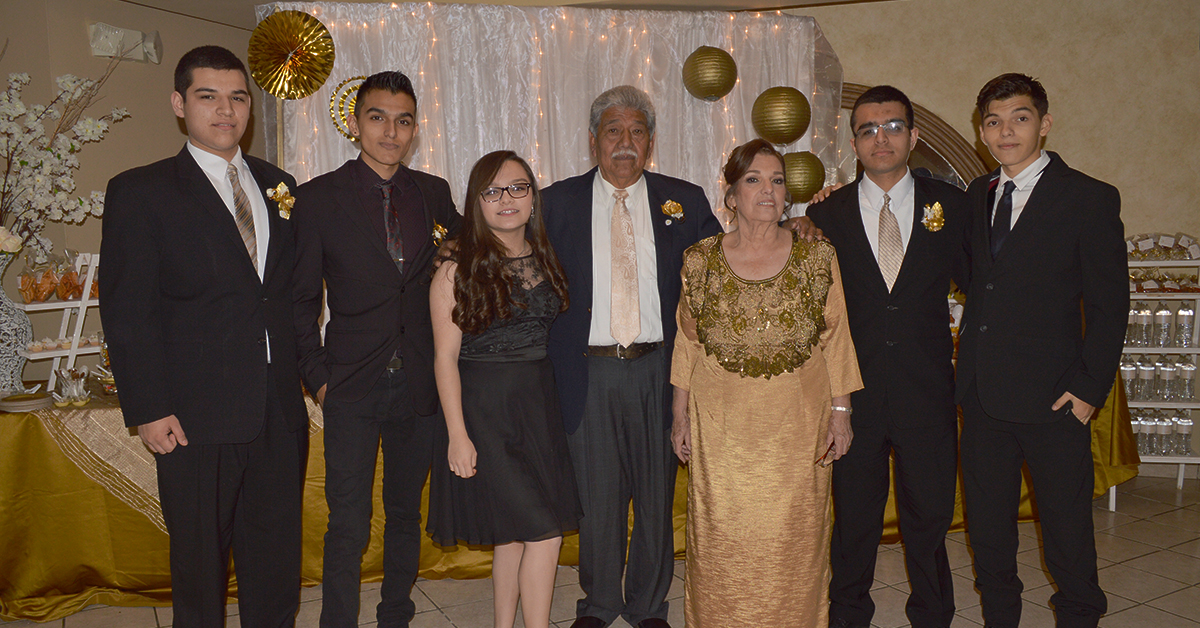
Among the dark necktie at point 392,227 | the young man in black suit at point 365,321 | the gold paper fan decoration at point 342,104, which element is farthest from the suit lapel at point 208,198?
the gold paper fan decoration at point 342,104

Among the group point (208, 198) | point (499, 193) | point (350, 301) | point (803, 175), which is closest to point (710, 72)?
point (803, 175)

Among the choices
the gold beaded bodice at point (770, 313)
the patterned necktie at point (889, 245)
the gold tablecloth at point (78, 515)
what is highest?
the patterned necktie at point (889, 245)

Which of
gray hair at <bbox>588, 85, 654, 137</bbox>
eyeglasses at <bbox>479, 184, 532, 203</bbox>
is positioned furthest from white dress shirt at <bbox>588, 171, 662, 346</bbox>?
eyeglasses at <bbox>479, 184, 532, 203</bbox>

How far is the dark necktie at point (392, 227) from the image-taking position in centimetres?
269

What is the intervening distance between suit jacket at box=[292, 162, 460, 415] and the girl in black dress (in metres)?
0.21

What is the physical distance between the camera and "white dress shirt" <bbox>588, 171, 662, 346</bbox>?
2.83m

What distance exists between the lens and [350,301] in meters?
2.64

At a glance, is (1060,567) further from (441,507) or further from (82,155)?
(82,155)

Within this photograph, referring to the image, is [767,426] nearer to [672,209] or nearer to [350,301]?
[672,209]

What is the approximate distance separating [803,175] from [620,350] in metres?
2.95

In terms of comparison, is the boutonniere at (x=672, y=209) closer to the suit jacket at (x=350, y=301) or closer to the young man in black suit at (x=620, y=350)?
the young man in black suit at (x=620, y=350)

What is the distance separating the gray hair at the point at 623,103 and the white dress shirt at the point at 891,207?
87 centimetres

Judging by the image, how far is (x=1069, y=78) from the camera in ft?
18.4

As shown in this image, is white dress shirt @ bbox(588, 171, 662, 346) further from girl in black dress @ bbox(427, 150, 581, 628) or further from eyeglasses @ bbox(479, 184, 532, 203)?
eyeglasses @ bbox(479, 184, 532, 203)
